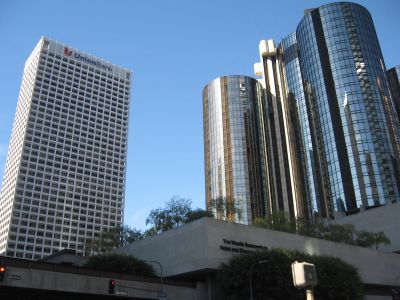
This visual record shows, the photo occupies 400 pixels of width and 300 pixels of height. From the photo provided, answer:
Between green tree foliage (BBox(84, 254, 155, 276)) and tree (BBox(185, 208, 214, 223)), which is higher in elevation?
tree (BBox(185, 208, 214, 223))

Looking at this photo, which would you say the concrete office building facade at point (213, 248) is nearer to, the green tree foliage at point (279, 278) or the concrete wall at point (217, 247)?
the concrete wall at point (217, 247)

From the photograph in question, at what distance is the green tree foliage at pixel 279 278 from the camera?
172ft

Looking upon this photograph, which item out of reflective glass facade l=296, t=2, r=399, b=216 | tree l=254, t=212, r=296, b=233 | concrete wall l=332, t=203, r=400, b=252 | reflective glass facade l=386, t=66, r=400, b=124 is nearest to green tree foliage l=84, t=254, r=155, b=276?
tree l=254, t=212, r=296, b=233

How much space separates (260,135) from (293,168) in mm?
21056

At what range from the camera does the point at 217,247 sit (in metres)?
62.3

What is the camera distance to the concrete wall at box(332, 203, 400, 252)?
3656 inches

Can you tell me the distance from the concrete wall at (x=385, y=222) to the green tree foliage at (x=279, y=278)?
3856 cm

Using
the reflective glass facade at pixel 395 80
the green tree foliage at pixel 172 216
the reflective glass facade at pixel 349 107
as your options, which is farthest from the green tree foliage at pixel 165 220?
the reflective glass facade at pixel 395 80

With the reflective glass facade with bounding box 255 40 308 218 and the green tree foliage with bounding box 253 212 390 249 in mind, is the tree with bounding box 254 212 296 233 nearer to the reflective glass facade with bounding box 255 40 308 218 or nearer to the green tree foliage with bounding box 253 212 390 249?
the green tree foliage with bounding box 253 212 390 249

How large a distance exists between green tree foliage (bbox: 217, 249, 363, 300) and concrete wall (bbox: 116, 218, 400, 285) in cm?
404

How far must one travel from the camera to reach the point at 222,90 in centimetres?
17925

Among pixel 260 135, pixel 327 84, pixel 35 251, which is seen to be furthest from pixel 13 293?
pixel 35 251

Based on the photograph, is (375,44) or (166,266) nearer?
(166,266)

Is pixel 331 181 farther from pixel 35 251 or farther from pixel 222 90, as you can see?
pixel 35 251
